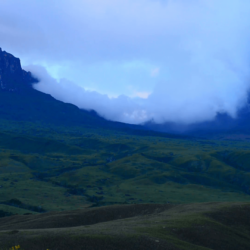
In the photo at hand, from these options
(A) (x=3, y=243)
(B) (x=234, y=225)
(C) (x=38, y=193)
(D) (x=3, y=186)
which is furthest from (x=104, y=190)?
(A) (x=3, y=243)

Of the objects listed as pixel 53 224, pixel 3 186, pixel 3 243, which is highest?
pixel 3 243

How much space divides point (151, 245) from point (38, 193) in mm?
143007

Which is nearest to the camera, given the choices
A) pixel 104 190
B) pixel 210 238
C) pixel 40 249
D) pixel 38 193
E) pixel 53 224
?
pixel 40 249

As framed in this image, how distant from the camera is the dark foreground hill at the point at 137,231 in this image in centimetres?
4397

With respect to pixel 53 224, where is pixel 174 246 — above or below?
above

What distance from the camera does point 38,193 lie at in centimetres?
17538

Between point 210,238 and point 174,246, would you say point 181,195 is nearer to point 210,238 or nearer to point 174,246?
point 210,238

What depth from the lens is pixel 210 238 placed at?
55.2 meters

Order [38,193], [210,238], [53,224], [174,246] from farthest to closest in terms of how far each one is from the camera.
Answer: [38,193]
[53,224]
[210,238]
[174,246]

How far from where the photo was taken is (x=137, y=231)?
50.6m

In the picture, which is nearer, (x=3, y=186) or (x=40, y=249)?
(x=40, y=249)

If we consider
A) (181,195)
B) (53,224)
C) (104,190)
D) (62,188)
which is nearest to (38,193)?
(62,188)

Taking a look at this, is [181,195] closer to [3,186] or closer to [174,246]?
[3,186]

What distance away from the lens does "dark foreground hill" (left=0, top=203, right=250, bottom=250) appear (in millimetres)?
43969
